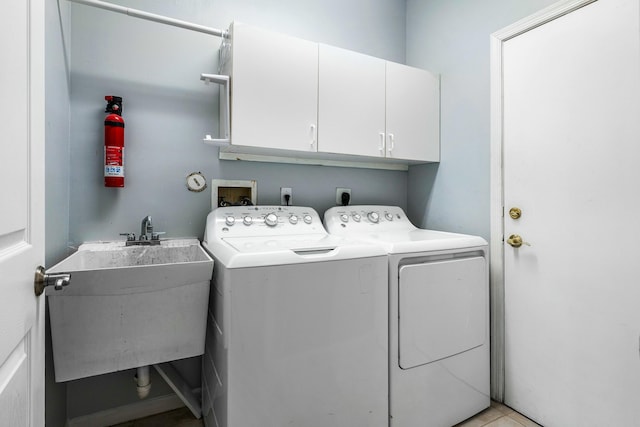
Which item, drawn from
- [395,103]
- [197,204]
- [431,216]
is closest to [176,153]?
[197,204]

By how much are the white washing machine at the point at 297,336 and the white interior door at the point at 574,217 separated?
89 cm

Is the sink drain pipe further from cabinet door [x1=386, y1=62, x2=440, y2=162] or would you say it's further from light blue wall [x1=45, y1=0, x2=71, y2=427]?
cabinet door [x1=386, y1=62, x2=440, y2=162]

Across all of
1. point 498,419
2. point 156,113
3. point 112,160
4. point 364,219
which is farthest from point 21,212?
point 498,419

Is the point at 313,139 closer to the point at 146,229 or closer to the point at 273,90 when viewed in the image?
the point at 273,90

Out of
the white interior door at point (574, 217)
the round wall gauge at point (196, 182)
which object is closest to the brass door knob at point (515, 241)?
the white interior door at point (574, 217)

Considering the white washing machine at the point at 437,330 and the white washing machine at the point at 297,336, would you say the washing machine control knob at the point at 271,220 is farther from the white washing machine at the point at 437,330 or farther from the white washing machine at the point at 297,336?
the white washing machine at the point at 437,330

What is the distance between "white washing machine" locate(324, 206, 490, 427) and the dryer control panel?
47 centimetres

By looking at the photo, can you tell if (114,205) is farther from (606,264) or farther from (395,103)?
(606,264)

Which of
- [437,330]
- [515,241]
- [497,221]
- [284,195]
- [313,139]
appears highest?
[313,139]

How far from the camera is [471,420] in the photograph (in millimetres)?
1701

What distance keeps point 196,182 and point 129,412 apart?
4.26 ft

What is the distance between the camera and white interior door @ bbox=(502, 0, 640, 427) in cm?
137

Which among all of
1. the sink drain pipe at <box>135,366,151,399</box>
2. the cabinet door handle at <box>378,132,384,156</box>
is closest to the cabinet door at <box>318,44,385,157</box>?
the cabinet door handle at <box>378,132,384,156</box>

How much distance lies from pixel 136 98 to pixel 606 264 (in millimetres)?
2453
